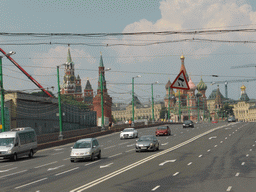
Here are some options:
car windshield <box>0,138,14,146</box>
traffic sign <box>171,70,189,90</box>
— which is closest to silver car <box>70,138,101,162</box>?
car windshield <box>0,138,14,146</box>

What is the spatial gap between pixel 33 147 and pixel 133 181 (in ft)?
61.3

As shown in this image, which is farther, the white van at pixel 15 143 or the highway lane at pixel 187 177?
the white van at pixel 15 143

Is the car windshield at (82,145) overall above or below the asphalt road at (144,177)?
above

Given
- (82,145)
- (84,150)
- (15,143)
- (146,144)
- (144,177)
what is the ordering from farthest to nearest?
(146,144) → (15,143) → (82,145) → (84,150) → (144,177)

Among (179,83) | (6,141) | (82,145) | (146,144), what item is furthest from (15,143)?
(179,83)

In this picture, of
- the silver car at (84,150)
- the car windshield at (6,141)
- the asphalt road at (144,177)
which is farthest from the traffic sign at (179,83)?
the car windshield at (6,141)

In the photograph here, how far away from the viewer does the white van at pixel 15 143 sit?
1235 inches

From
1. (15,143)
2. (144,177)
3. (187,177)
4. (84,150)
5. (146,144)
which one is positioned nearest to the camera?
(187,177)

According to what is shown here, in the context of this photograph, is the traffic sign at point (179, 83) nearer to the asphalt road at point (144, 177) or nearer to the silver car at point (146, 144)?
the asphalt road at point (144, 177)

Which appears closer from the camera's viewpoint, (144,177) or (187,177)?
(187,177)

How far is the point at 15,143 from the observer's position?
1250 inches

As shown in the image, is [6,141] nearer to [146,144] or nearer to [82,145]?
[82,145]

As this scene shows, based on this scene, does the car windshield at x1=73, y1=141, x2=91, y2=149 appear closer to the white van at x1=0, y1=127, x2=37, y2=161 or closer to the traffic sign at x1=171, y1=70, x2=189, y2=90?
the white van at x1=0, y1=127, x2=37, y2=161

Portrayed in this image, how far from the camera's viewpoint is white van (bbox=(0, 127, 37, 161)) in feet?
103
